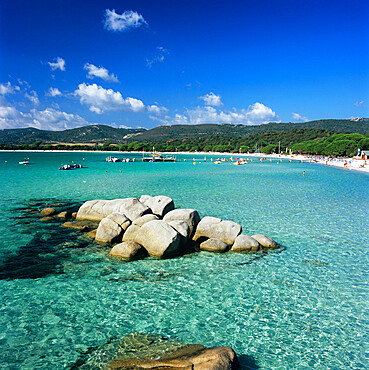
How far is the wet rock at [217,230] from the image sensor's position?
12.4 meters

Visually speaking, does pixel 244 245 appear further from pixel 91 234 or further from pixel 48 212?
pixel 48 212

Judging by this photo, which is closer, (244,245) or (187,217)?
(244,245)

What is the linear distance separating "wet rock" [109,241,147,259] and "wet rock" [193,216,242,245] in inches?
108

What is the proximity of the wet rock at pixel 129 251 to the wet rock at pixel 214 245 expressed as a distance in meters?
2.34

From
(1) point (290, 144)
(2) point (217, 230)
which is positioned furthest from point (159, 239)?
(1) point (290, 144)

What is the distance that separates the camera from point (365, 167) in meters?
60.9

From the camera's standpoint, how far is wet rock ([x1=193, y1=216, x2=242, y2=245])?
12.4 metres

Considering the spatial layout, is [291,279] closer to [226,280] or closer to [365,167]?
[226,280]

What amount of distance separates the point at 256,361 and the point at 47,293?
573 centimetres

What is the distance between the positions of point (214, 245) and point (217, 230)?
1.04 metres

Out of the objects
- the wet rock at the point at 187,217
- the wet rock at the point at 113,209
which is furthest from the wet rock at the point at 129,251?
the wet rock at the point at 113,209

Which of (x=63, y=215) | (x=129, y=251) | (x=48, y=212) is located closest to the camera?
(x=129, y=251)

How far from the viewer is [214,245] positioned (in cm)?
1170

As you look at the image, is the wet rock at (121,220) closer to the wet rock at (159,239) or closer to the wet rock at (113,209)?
the wet rock at (113,209)
